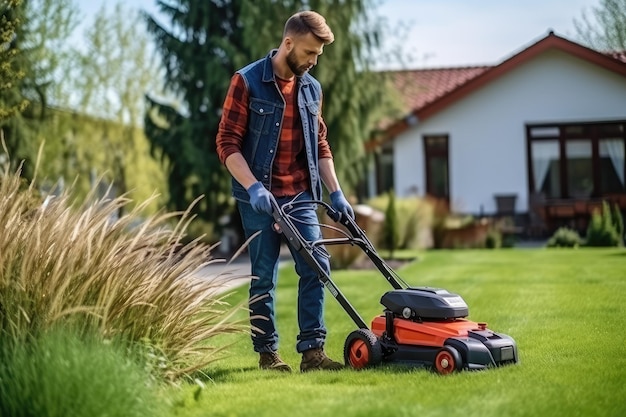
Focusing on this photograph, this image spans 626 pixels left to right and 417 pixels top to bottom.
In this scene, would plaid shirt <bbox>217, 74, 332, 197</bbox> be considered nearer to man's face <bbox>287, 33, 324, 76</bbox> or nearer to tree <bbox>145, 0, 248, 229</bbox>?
man's face <bbox>287, 33, 324, 76</bbox>

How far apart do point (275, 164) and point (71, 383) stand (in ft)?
7.18

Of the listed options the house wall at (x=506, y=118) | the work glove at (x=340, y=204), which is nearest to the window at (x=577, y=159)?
the house wall at (x=506, y=118)

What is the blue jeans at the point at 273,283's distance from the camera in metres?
6.48

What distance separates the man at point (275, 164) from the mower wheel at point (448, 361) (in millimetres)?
655

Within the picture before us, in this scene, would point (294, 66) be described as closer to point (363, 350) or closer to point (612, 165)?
Result: point (363, 350)

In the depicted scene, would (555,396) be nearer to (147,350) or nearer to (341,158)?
(147,350)

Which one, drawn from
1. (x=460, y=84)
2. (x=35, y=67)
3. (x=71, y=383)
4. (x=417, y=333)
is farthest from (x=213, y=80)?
(x=71, y=383)

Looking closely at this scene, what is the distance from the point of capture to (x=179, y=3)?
70.1 ft

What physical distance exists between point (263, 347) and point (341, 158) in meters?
14.6

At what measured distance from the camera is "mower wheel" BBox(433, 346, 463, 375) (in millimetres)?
5840

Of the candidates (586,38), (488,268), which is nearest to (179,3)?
(586,38)

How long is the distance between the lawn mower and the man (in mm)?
170

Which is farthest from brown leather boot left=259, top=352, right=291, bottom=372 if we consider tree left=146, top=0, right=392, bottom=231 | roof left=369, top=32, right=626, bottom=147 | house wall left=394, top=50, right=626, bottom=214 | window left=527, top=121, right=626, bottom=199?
window left=527, top=121, right=626, bottom=199

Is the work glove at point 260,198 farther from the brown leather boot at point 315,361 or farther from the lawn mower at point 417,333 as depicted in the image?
the brown leather boot at point 315,361
